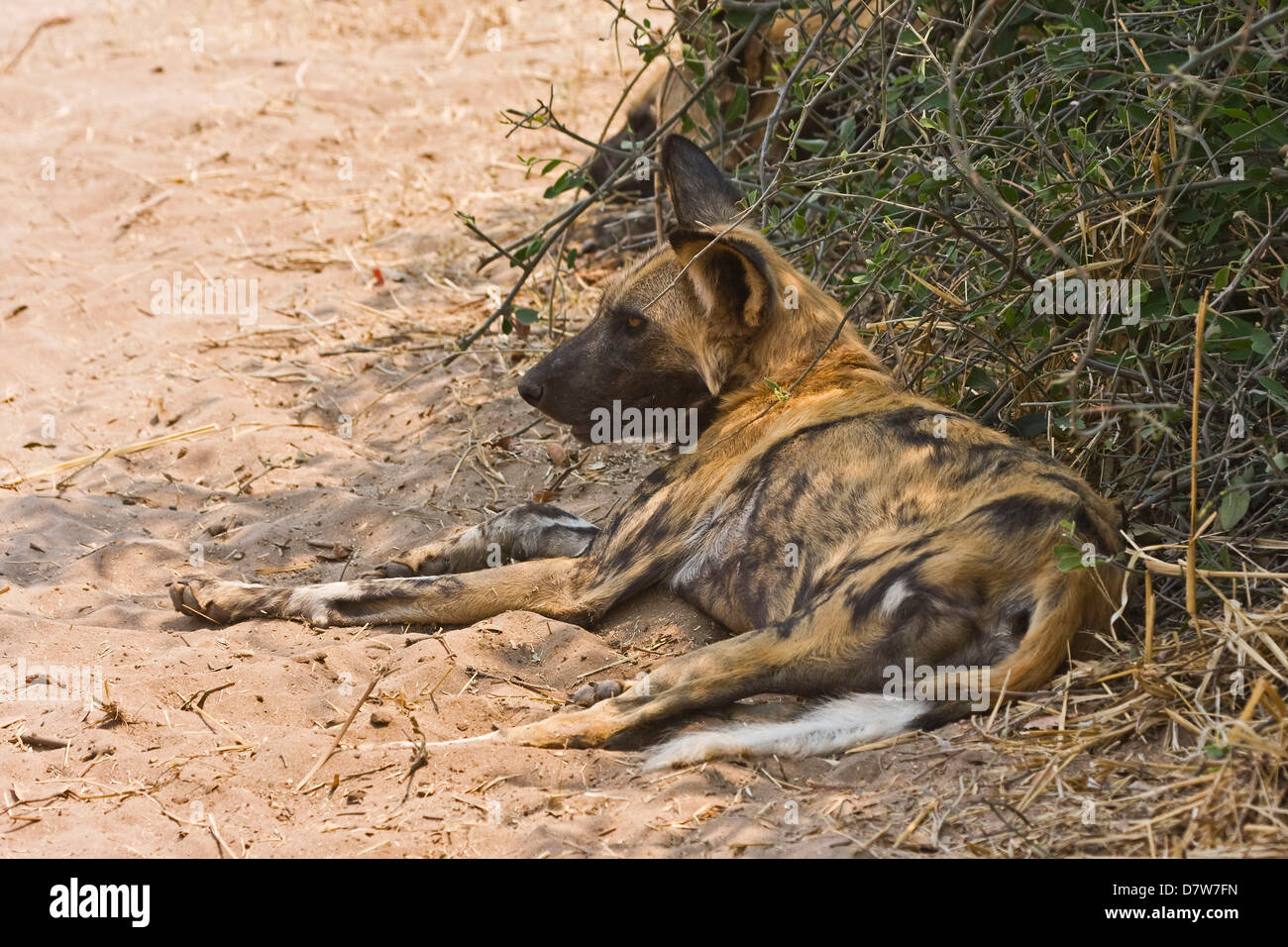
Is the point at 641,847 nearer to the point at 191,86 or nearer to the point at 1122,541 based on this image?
the point at 1122,541

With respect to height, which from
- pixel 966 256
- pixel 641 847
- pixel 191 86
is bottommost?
pixel 641 847

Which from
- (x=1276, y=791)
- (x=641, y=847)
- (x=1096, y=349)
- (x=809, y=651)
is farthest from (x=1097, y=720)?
(x=1096, y=349)

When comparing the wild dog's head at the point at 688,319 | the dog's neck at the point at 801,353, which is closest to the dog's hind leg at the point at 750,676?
the dog's neck at the point at 801,353

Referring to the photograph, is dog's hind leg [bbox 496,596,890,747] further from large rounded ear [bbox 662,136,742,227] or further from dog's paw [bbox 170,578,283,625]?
large rounded ear [bbox 662,136,742,227]

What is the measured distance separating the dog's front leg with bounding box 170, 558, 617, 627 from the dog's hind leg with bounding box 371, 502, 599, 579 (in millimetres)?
309

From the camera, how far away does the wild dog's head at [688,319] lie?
149 inches

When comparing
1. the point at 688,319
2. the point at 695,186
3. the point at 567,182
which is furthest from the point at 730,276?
the point at 567,182

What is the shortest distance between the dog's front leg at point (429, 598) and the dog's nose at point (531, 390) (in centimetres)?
65

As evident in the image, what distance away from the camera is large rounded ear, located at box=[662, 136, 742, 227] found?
405 centimetres

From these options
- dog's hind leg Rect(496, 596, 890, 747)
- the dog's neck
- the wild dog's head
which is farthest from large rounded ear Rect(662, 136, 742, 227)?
dog's hind leg Rect(496, 596, 890, 747)

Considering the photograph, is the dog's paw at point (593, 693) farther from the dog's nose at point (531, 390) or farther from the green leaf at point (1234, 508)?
the green leaf at point (1234, 508)

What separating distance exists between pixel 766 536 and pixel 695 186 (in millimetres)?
1296

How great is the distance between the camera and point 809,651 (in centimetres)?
304

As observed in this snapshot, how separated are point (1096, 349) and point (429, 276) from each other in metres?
3.61
